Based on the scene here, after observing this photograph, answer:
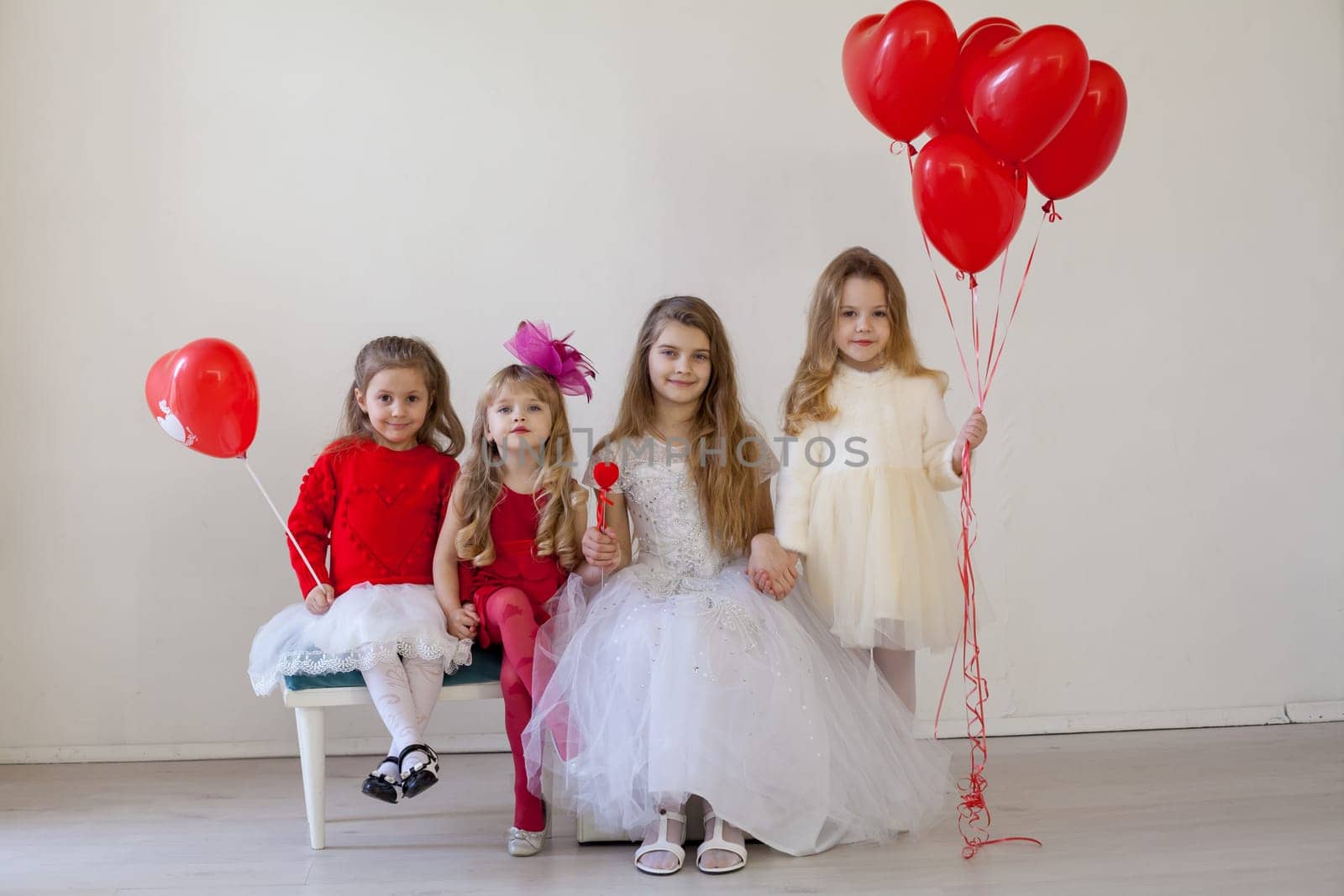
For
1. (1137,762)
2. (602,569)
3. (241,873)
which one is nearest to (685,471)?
(602,569)

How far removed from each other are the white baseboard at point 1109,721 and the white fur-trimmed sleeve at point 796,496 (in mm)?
983

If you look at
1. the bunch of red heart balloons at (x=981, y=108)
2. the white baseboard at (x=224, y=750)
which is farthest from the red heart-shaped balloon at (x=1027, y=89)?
the white baseboard at (x=224, y=750)

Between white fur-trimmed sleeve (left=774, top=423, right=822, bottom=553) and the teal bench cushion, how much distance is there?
2.10 ft

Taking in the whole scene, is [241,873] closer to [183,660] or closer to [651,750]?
[651,750]

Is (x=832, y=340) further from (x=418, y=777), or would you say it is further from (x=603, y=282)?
(x=418, y=777)

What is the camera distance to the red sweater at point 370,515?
7.78ft

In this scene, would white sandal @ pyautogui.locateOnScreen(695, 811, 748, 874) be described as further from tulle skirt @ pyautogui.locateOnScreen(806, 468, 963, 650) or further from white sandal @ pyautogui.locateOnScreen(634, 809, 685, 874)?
tulle skirt @ pyautogui.locateOnScreen(806, 468, 963, 650)

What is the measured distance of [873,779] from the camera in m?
2.10

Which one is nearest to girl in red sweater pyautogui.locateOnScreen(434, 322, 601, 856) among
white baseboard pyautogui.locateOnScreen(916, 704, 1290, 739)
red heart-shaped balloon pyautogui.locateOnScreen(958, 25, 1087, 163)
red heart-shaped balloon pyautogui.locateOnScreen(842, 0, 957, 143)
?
red heart-shaped balloon pyautogui.locateOnScreen(842, 0, 957, 143)

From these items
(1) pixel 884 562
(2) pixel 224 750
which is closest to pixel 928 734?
(1) pixel 884 562

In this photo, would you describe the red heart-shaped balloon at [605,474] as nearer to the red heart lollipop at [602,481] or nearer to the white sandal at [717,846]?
the red heart lollipop at [602,481]

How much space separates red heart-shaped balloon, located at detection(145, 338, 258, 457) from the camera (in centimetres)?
222

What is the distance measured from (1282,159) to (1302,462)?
0.85 metres

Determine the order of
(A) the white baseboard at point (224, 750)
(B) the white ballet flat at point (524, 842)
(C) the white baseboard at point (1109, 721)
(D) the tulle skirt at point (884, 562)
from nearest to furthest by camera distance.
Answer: (B) the white ballet flat at point (524, 842)
(D) the tulle skirt at point (884, 562)
(A) the white baseboard at point (224, 750)
(C) the white baseboard at point (1109, 721)
